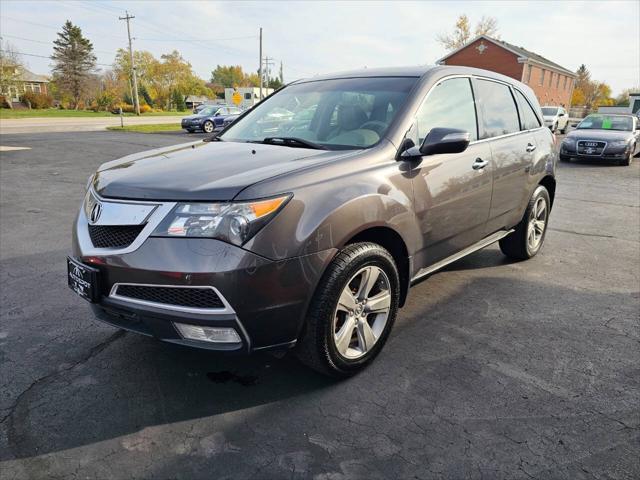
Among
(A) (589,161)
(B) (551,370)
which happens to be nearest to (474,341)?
(B) (551,370)

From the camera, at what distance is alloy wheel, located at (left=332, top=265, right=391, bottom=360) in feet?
8.78

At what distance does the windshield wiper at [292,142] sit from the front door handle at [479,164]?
125 cm

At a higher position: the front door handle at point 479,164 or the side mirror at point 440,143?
the side mirror at point 440,143

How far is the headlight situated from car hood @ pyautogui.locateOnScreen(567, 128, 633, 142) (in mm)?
14472

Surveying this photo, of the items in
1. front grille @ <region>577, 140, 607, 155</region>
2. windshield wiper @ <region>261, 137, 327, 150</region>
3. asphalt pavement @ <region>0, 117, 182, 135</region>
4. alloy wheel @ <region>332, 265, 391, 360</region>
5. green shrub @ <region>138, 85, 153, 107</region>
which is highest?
green shrub @ <region>138, 85, 153, 107</region>

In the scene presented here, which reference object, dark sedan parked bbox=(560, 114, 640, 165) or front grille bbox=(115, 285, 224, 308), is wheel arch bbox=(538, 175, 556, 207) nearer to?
front grille bbox=(115, 285, 224, 308)

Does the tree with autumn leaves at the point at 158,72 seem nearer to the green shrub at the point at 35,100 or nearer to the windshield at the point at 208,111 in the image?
the green shrub at the point at 35,100

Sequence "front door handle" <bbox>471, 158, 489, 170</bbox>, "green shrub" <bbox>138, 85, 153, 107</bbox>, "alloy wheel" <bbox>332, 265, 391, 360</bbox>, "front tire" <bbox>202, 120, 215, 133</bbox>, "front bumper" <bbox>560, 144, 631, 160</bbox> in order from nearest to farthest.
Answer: "alloy wheel" <bbox>332, 265, 391, 360</bbox> → "front door handle" <bbox>471, 158, 489, 170</bbox> → "front bumper" <bbox>560, 144, 631, 160</bbox> → "front tire" <bbox>202, 120, 215, 133</bbox> → "green shrub" <bbox>138, 85, 153, 107</bbox>

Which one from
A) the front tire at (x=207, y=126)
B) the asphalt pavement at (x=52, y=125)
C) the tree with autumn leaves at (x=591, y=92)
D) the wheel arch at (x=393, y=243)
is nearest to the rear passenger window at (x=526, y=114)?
the wheel arch at (x=393, y=243)

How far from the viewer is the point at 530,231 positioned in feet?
15.9

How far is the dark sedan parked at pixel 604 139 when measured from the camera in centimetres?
1352

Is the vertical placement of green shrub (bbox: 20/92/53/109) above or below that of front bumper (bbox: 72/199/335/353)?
above

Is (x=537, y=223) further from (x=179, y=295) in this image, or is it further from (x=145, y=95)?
(x=145, y=95)

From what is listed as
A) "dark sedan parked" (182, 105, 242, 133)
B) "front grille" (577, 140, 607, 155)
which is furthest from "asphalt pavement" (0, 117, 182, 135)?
"front grille" (577, 140, 607, 155)
